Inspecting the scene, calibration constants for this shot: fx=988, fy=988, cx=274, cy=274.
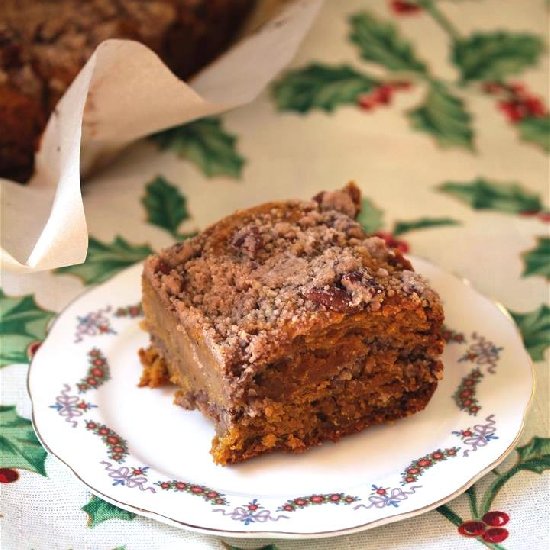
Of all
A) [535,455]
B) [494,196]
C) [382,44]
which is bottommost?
[494,196]

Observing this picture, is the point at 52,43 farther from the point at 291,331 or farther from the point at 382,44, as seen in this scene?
the point at 291,331

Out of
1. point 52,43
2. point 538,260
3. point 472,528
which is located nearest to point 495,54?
point 538,260

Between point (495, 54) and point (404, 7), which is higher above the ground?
point (404, 7)

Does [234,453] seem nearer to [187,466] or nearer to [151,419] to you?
[187,466]

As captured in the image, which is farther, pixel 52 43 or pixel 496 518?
pixel 52 43

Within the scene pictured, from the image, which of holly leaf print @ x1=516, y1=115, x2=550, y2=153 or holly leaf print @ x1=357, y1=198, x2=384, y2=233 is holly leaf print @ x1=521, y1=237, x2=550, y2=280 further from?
holly leaf print @ x1=516, y1=115, x2=550, y2=153

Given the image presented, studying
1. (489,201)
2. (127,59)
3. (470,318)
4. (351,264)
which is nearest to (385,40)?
(489,201)

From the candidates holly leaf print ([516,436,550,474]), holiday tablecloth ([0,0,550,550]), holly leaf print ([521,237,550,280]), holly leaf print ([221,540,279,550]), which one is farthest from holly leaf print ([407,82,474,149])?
holly leaf print ([221,540,279,550])

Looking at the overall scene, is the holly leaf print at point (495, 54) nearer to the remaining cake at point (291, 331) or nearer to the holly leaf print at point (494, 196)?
the holly leaf print at point (494, 196)
